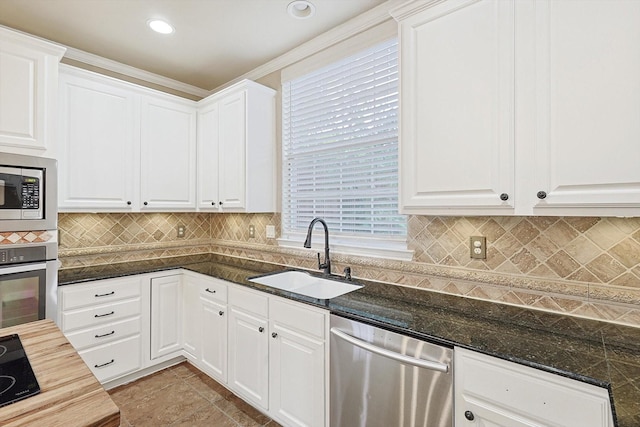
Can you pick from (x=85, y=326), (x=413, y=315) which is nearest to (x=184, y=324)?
(x=85, y=326)

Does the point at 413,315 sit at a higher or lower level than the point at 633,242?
lower

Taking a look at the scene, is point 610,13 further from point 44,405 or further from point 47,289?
point 47,289

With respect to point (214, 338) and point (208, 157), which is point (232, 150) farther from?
point (214, 338)

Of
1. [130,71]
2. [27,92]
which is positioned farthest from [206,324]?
[130,71]

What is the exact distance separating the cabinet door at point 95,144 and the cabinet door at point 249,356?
1.38 meters

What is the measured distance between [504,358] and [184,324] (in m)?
2.50

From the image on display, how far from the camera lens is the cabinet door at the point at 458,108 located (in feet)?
4.53

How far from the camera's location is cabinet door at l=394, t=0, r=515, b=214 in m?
1.38

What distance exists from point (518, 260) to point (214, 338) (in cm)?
211

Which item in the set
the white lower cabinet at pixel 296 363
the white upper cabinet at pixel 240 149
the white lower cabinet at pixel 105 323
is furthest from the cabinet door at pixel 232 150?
the white lower cabinet at pixel 296 363

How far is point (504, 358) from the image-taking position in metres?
1.11

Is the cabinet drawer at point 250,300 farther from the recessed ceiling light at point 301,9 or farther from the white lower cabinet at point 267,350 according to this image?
the recessed ceiling light at point 301,9

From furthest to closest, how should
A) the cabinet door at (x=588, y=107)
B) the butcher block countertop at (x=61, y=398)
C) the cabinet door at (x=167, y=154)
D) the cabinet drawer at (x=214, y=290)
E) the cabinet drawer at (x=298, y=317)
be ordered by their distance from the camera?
the cabinet door at (x=167, y=154)
the cabinet drawer at (x=214, y=290)
the cabinet drawer at (x=298, y=317)
the cabinet door at (x=588, y=107)
the butcher block countertop at (x=61, y=398)

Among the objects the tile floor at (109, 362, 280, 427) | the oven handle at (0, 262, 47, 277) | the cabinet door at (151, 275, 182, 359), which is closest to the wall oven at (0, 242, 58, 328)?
the oven handle at (0, 262, 47, 277)
